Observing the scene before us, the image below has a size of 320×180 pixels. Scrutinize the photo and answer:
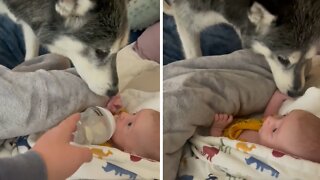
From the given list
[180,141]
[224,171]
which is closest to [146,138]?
[180,141]

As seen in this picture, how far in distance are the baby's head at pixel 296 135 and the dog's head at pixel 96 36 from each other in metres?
0.34

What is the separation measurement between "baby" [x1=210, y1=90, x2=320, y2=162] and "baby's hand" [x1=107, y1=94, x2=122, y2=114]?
Answer: 0.66 ft

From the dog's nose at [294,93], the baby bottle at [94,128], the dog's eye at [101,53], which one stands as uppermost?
the dog's eye at [101,53]

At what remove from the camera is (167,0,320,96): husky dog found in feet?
3.32

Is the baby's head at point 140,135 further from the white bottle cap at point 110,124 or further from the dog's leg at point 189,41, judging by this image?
the dog's leg at point 189,41

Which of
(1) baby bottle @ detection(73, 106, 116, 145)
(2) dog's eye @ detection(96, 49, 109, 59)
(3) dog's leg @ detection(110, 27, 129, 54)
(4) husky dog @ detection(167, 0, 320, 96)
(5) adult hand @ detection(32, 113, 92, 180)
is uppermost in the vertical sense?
(4) husky dog @ detection(167, 0, 320, 96)

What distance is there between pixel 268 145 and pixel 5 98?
1.76 ft

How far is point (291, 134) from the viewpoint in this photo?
98cm

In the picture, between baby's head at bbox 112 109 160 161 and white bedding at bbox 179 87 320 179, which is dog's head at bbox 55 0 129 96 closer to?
baby's head at bbox 112 109 160 161

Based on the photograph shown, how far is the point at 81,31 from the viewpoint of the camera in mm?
1023

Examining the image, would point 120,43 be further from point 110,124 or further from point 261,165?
point 261,165

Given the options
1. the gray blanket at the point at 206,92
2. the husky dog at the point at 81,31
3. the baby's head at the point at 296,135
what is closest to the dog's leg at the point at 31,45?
the husky dog at the point at 81,31

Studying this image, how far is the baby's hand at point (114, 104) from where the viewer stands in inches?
41.2

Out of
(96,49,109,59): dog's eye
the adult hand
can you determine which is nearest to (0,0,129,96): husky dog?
(96,49,109,59): dog's eye
